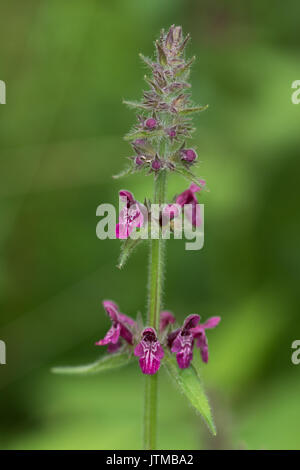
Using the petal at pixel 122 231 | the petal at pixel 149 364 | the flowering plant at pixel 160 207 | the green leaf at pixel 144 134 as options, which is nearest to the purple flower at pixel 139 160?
the flowering plant at pixel 160 207

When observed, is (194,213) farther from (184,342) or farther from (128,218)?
(184,342)

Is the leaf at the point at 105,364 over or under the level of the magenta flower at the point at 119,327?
under

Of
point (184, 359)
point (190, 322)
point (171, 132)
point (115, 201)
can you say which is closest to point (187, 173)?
point (171, 132)

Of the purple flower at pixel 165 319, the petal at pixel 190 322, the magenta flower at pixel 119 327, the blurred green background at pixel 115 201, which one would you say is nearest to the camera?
the petal at pixel 190 322

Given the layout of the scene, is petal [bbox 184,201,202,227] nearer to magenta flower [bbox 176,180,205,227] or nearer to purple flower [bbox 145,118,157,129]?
magenta flower [bbox 176,180,205,227]

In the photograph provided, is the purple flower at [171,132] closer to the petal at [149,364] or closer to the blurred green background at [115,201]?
the petal at [149,364]

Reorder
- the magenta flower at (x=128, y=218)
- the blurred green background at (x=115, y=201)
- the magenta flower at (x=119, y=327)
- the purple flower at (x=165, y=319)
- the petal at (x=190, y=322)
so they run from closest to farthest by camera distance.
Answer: the magenta flower at (x=128, y=218), the petal at (x=190, y=322), the magenta flower at (x=119, y=327), the purple flower at (x=165, y=319), the blurred green background at (x=115, y=201)

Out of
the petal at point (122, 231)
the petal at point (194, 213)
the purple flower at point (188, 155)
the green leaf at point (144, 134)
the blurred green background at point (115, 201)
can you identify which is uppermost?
the blurred green background at point (115, 201)

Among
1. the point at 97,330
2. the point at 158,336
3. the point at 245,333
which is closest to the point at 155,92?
the point at 158,336
